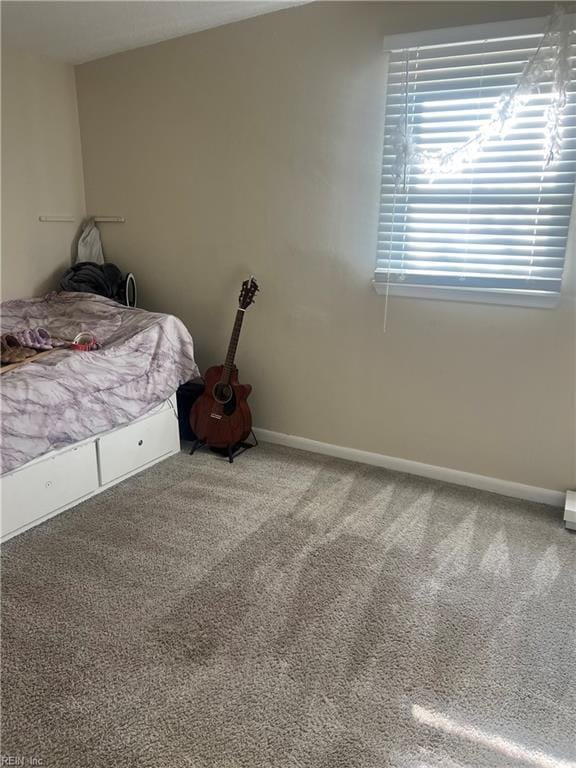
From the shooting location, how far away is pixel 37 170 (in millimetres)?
3412

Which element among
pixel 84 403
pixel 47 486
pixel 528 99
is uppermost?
pixel 528 99

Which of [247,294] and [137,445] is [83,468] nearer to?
[137,445]

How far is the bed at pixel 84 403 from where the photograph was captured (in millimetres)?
2342

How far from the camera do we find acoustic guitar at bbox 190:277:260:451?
3117 mm

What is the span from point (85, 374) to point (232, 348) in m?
0.82

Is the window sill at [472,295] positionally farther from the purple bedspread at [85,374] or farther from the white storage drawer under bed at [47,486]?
the white storage drawer under bed at [47,486]

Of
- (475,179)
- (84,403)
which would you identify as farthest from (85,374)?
(475,179)

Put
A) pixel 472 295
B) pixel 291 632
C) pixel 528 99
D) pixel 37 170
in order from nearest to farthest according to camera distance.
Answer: pixel 291 632
pixel 528 99
pixel 472 295
pixel 37 170

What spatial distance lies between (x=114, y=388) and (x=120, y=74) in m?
1.96

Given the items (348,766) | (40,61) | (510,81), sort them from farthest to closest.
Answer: (40,61)
(510,81)
(348,766)

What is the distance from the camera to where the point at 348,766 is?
1.40 meters

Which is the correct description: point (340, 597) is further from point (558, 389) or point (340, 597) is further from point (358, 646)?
point (558, 389)

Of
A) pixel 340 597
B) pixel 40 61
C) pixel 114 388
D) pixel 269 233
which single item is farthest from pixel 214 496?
pixel 40 61

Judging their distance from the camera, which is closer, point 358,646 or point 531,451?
point 358,646
